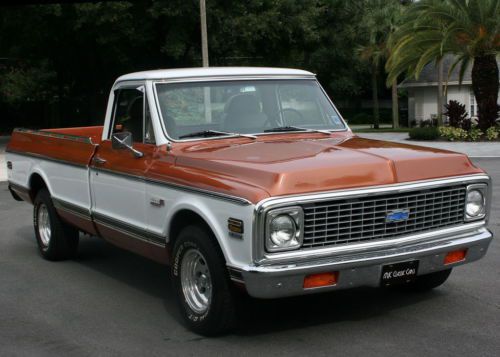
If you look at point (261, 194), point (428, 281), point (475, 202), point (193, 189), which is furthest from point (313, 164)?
point (428, 281)

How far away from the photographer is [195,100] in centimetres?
664

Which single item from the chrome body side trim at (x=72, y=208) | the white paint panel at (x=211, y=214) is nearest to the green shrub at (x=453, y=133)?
the chrome body side trim at (x=72, y=208)

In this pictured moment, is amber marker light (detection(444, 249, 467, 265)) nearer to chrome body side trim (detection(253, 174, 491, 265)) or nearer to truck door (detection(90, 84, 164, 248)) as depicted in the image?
chrome body side trim (detection(253, 174, 491, 265))

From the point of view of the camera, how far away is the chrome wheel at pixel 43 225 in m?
8.61

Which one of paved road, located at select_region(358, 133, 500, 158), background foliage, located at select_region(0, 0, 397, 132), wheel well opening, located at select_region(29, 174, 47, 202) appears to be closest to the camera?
wheel well opening, located at select_region(29, 174, 47, 202)

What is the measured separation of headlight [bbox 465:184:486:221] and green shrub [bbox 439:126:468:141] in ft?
78.3

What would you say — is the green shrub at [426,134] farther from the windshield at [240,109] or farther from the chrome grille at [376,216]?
the chrome grille at [376,216]

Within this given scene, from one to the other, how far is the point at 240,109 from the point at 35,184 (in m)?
3.30

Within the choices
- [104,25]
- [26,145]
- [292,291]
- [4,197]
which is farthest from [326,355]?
[104,25]

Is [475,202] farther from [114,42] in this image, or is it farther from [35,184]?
[114,42]

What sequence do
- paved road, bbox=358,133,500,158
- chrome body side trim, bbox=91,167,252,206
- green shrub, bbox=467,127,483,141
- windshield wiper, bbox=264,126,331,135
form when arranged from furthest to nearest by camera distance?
green shrub, bbox=467,127,483,141 → paved road, bbox=358,133,500,158 → windshield wiper, bbox=264,126,331,135 → chrome body side trim, bbox=91,167,252,206

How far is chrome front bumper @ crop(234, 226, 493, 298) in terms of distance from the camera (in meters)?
4.95

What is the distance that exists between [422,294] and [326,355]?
5.91ft

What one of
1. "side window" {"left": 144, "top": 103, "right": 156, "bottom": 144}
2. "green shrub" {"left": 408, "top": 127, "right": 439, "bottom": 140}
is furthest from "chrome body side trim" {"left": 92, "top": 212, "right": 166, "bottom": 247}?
"green shrub" {"left": 408, "top": 127, "right": 439, "bottom": 140}
